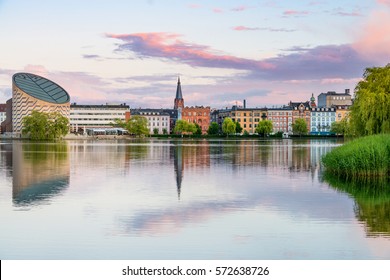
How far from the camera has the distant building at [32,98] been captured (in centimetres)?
17800

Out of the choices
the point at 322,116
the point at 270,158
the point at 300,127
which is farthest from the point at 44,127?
the point at 322,116

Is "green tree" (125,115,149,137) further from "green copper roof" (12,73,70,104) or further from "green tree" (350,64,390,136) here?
"green tree" (350,64,390,136)

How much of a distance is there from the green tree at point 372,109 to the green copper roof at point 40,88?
502 ft

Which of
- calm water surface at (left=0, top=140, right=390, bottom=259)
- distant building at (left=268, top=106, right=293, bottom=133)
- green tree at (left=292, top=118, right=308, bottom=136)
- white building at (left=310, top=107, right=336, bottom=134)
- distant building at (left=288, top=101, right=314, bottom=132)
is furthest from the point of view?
white building at (left=310, top=107, right=336, bottom=134)

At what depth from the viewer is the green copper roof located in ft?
597

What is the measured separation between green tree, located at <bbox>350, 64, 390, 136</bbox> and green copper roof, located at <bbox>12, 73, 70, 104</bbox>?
15295 cm

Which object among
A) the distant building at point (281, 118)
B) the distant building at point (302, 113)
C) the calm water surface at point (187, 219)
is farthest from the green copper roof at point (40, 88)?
the calm water surface at point (187, 219)

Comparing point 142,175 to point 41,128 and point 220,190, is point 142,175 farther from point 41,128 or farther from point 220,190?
point 41,128

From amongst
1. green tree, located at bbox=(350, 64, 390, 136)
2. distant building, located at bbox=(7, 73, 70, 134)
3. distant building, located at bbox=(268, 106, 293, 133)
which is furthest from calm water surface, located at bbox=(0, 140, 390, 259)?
distant building, located at bbox=(268, 106, 293, 133)

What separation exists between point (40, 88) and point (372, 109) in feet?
542

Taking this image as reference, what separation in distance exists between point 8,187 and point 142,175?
24.2ft

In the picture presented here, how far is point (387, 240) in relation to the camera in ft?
40.9

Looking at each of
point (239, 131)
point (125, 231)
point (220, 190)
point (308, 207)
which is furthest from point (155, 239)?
point (239, 131)

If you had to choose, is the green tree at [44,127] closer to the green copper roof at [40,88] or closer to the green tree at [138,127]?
the green tree at [138,127]
